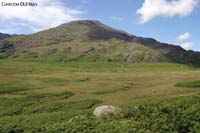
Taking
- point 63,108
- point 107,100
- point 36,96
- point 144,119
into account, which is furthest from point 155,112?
point 36,96

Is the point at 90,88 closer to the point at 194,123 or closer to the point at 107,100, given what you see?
the point at 107,100

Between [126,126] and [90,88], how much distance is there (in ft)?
297

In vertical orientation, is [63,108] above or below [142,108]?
below

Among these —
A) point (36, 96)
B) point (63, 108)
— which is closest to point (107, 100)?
point (63, 108)

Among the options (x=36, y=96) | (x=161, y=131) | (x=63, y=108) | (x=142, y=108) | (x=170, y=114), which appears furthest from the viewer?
(x=36, y=96)

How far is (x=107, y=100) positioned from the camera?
10025 cm

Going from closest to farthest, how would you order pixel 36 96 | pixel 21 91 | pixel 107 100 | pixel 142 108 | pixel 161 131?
pixel 161 131, pixel 142 108, pixel 107 100, pixel 36 96, pixel 21 91

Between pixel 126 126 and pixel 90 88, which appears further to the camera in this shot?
pixel 90 88

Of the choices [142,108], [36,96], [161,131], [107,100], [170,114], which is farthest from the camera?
[36,96]

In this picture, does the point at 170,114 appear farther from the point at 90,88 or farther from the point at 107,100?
the point at 90,88

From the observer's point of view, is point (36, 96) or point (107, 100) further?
point (36, 96)

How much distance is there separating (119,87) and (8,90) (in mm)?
39888

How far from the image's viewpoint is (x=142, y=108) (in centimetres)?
4647

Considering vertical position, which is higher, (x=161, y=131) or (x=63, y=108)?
(x=161, y=131)
